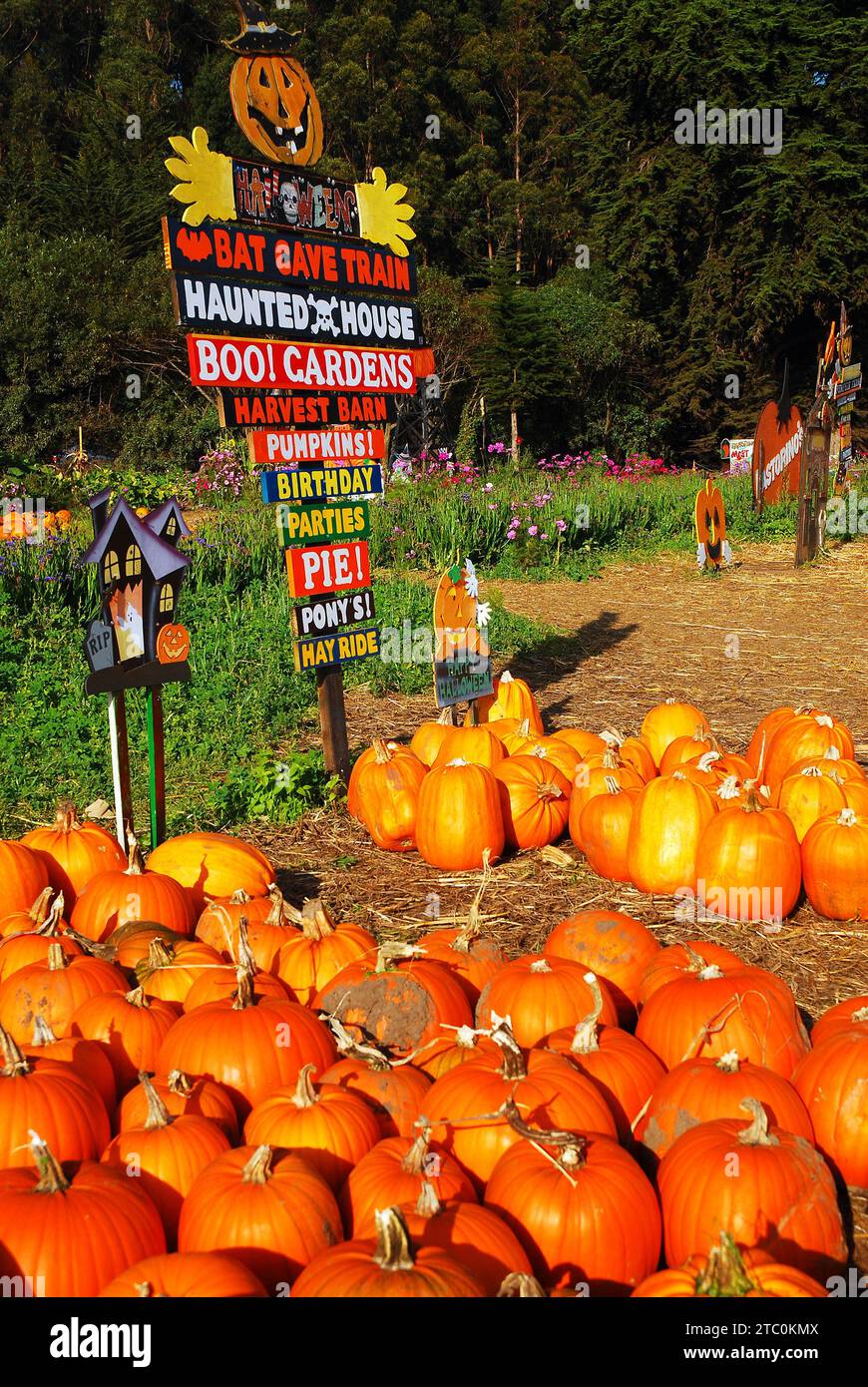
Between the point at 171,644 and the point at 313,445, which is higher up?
the point at 313,445

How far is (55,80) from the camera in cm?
3888

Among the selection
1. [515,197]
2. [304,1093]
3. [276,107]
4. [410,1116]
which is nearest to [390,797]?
[410,1116]

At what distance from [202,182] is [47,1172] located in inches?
158

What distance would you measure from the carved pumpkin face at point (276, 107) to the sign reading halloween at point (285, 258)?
421 mm

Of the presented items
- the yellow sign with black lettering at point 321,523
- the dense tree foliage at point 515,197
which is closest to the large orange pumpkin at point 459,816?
the yellow sign with black lettering at point 321,523

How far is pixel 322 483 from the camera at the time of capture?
17.7 feet

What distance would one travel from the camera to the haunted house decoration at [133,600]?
411 cm

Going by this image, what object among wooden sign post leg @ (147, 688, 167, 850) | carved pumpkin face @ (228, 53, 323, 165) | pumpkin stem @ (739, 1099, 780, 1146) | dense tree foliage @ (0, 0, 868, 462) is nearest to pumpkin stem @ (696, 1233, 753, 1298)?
pumpkin stem @ (739, 1099, 780, 1146)

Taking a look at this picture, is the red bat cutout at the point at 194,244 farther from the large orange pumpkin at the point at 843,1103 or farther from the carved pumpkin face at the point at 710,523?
the carved pumpkin face at the point at 710,523

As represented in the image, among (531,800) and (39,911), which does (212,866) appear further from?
(531,800)

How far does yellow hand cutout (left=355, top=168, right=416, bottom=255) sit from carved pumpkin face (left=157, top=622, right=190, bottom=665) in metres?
2.52

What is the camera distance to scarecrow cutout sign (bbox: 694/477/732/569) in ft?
41.2

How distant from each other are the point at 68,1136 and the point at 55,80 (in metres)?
44.3

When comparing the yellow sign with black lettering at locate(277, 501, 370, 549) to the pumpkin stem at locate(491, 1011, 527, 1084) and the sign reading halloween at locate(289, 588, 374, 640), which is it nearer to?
the sign reading halloween at locate(289, 588, 374, 640)
